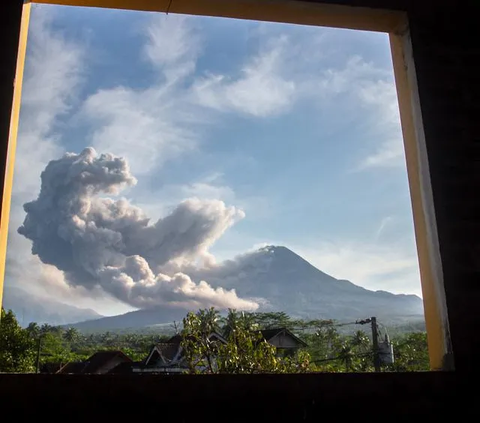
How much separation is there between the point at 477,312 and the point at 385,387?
342 mm

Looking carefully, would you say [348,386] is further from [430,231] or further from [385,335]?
[385,335]

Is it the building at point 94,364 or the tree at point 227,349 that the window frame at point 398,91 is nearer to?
the building at point 94,364

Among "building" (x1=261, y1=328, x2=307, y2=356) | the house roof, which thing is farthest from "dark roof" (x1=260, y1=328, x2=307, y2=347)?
the house roof

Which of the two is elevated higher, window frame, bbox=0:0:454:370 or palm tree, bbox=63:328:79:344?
window frame, bbox=0:0:454:370

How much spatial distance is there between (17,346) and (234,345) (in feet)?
7.19

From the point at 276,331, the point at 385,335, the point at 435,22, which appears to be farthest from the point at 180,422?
the point at 276,331

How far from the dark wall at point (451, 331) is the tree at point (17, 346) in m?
0.84

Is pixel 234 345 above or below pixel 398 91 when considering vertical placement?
below

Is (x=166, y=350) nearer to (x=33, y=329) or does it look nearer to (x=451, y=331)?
(x=33, y=329)

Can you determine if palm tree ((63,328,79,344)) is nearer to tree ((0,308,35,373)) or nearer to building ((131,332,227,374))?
tree ((0,308,35,373))

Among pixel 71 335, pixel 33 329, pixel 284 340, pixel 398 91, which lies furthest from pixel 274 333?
pixel 398 91

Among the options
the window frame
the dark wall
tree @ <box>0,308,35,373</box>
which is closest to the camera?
the dark wall

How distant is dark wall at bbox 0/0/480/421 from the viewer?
103 cm

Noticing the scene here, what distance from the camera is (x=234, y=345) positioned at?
3.95m
